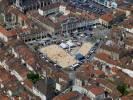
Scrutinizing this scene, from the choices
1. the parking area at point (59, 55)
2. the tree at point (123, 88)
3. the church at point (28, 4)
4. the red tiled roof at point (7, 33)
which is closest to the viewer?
the tree at point (123, 88)

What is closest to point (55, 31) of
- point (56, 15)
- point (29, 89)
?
point (56, 15)

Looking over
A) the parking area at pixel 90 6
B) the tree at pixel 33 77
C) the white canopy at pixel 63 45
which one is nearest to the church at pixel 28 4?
the parking area at pixel 90 6

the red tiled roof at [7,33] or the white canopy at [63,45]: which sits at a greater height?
the white canopy at [63,45]

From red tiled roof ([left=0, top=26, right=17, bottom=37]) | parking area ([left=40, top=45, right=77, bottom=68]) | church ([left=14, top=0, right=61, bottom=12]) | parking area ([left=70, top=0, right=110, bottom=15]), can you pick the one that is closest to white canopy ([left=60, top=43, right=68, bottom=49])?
parking area ([left=40, top=45, right=77, bottom=68])

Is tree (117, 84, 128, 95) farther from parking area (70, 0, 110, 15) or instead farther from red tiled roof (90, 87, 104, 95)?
parking area (70, 0, 110, 15)

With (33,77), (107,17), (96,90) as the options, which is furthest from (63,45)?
(96,90)

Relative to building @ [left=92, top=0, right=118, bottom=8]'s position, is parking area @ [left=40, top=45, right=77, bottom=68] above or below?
above

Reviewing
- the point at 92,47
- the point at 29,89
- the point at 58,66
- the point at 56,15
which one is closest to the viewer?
the point at 29,89

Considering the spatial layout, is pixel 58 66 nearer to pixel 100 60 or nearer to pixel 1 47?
pixel 100 60

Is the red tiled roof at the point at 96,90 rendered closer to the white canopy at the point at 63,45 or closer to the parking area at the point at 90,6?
the white canopy at the point at 63,45

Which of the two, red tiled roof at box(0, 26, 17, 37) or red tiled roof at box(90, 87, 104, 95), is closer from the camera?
red tiled roof at box(90, 87, 104, 95)

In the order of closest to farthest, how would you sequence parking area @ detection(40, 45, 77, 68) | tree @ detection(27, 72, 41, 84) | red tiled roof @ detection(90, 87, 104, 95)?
red tiled roof @ detection(90, 87, 104, 95), tree @ detection(27, 72, 41, 84), parking area @ detection(40, 45, 77, 68)
